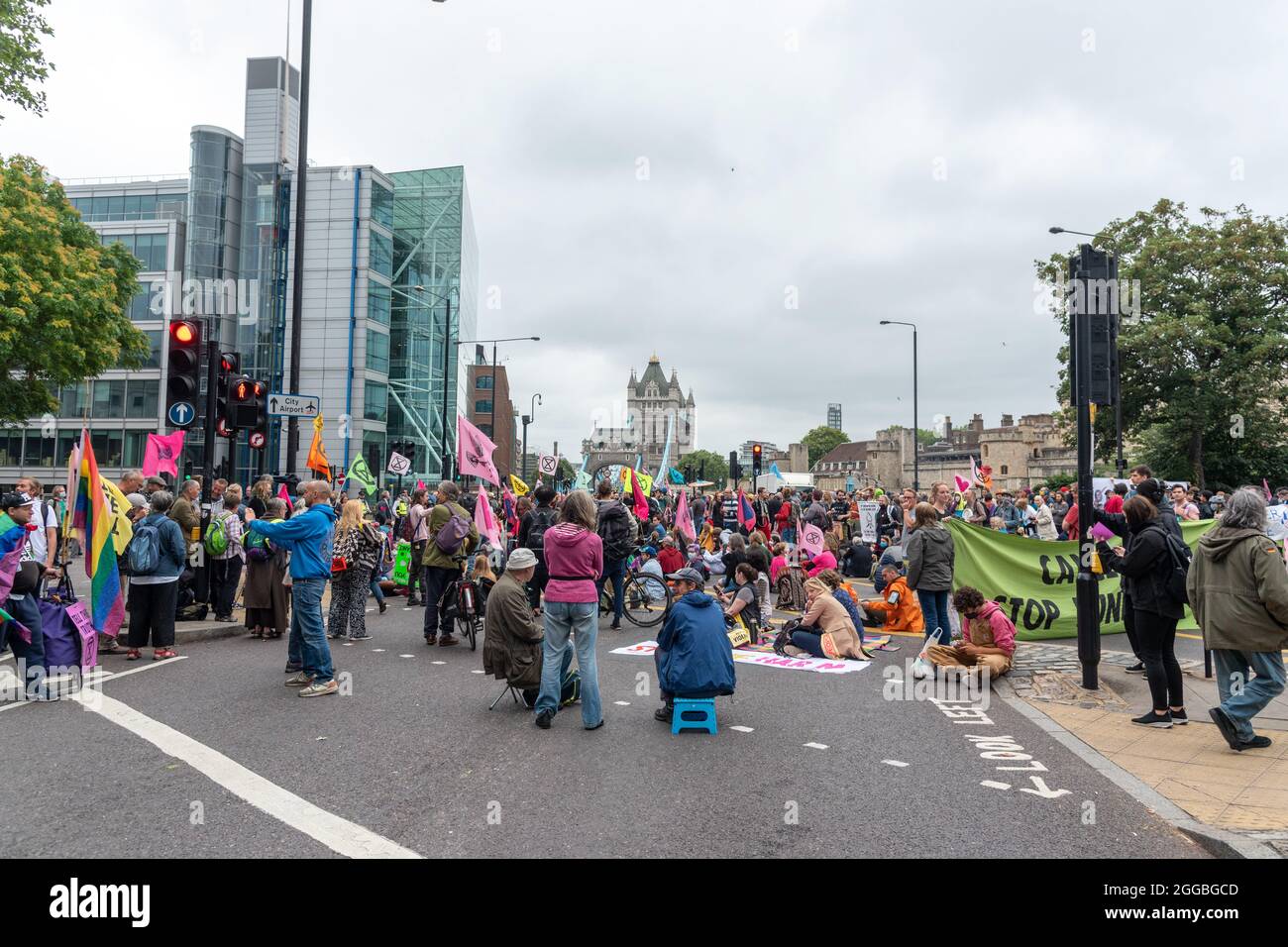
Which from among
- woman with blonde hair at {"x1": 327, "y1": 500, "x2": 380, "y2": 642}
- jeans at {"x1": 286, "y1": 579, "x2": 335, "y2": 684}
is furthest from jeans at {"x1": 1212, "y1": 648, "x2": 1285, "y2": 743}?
woman with blonde hair at {"x1": 327, "y1": 500, "x2": 380, "y2": 642}

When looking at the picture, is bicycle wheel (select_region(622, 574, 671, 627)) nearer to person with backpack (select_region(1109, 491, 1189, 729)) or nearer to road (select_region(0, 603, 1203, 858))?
road (select_region(0, 603, 1203, 858))

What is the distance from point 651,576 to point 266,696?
246 inches

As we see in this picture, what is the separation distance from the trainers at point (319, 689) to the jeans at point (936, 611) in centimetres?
605

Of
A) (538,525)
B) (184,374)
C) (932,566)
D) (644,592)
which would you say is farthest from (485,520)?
(932,566)

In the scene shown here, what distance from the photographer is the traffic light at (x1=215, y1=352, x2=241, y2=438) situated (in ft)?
38.9

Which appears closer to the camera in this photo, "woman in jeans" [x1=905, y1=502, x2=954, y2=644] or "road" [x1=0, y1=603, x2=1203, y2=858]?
"road" [x1=0, y1=603, x2=1203, y2=858]

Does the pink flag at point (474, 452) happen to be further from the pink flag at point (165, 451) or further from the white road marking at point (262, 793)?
the pink flag at point (165, 451)

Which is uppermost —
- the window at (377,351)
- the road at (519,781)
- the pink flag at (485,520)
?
the window at (377,351)

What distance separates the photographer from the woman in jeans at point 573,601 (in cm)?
666

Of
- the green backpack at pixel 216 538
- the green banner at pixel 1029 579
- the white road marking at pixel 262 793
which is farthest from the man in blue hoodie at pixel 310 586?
the green banner at pixel 1029 579

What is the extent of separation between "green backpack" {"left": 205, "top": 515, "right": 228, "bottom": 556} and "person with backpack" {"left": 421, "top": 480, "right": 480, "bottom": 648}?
9.00ft

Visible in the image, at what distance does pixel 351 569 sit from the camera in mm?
10406

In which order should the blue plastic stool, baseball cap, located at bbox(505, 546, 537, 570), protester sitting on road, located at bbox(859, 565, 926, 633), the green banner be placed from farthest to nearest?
protester sitting on road, located at bbox(859, 565, 926, 633) → the green banner → baseball cap, located at bbox(505, 546, 537, 570) → the blue plastic stool

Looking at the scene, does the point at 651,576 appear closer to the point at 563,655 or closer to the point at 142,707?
the point at 563,655
